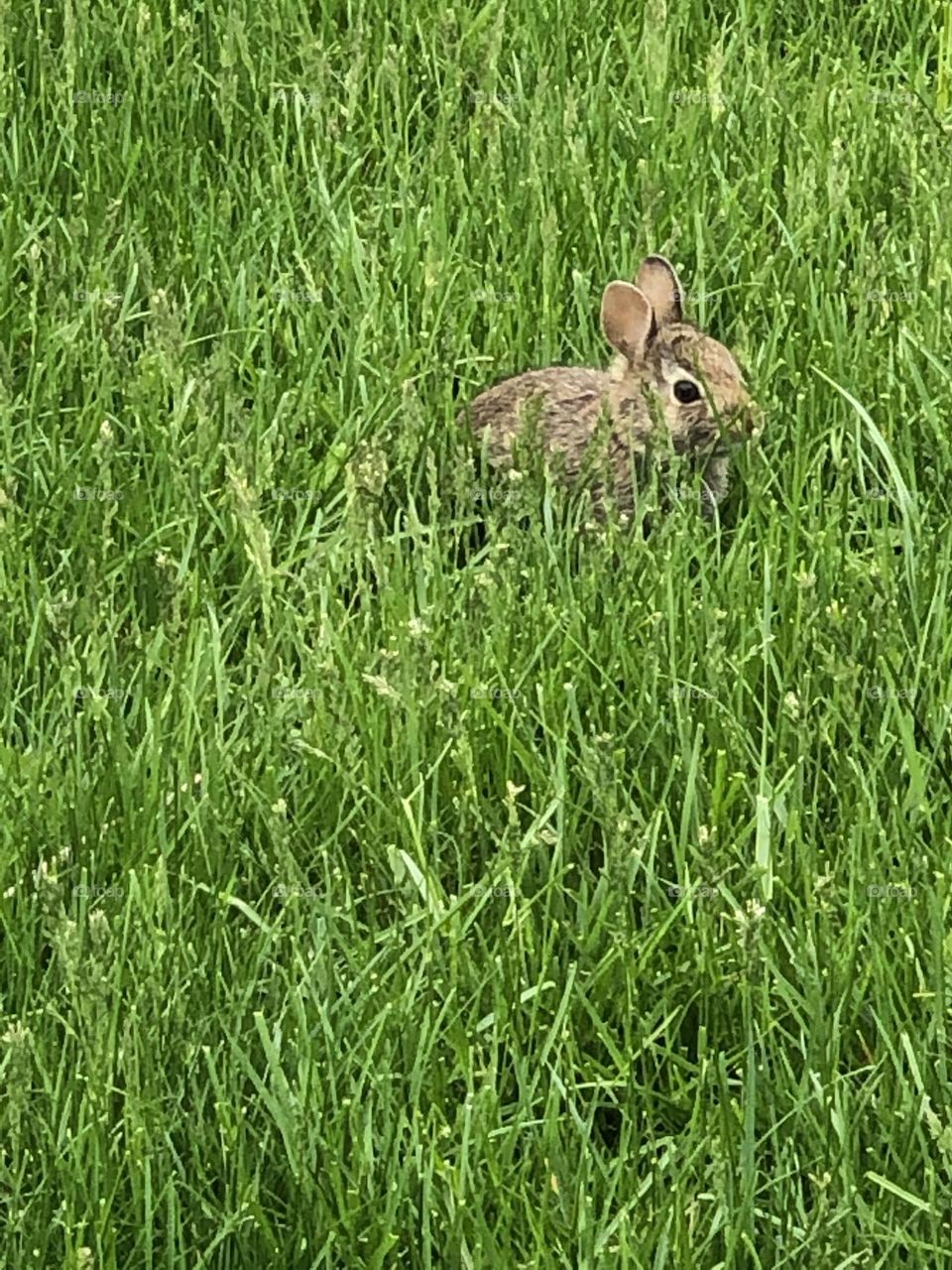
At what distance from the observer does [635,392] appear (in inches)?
180

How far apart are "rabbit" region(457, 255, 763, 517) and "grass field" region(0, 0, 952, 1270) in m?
0.10

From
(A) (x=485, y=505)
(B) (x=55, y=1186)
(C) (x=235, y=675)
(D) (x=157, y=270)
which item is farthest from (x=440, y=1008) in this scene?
(D) (x=157, y=270)

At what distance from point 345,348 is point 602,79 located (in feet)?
3.67

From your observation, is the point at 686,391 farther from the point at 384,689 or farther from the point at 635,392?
the point at 384,689

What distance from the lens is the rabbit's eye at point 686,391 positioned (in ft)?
14.9

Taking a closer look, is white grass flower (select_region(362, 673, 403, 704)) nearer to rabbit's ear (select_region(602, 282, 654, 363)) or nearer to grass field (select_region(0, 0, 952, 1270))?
grass field (select_region(0, 0, 952, 1270))

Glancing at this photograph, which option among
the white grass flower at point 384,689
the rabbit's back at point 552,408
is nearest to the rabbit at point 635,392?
the rabbit's back at point 552,408

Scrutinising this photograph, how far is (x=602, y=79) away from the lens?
5.27 metres

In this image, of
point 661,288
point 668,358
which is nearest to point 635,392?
point 668,358

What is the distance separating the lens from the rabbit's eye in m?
4.55

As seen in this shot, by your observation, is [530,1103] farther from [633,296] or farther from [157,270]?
[157,270]

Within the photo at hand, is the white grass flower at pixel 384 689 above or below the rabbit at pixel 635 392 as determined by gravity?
above

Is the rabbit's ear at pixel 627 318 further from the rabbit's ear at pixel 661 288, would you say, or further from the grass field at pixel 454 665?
the grass field at pixel 454 665

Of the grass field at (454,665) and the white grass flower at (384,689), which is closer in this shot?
the grass field at (454,665)
